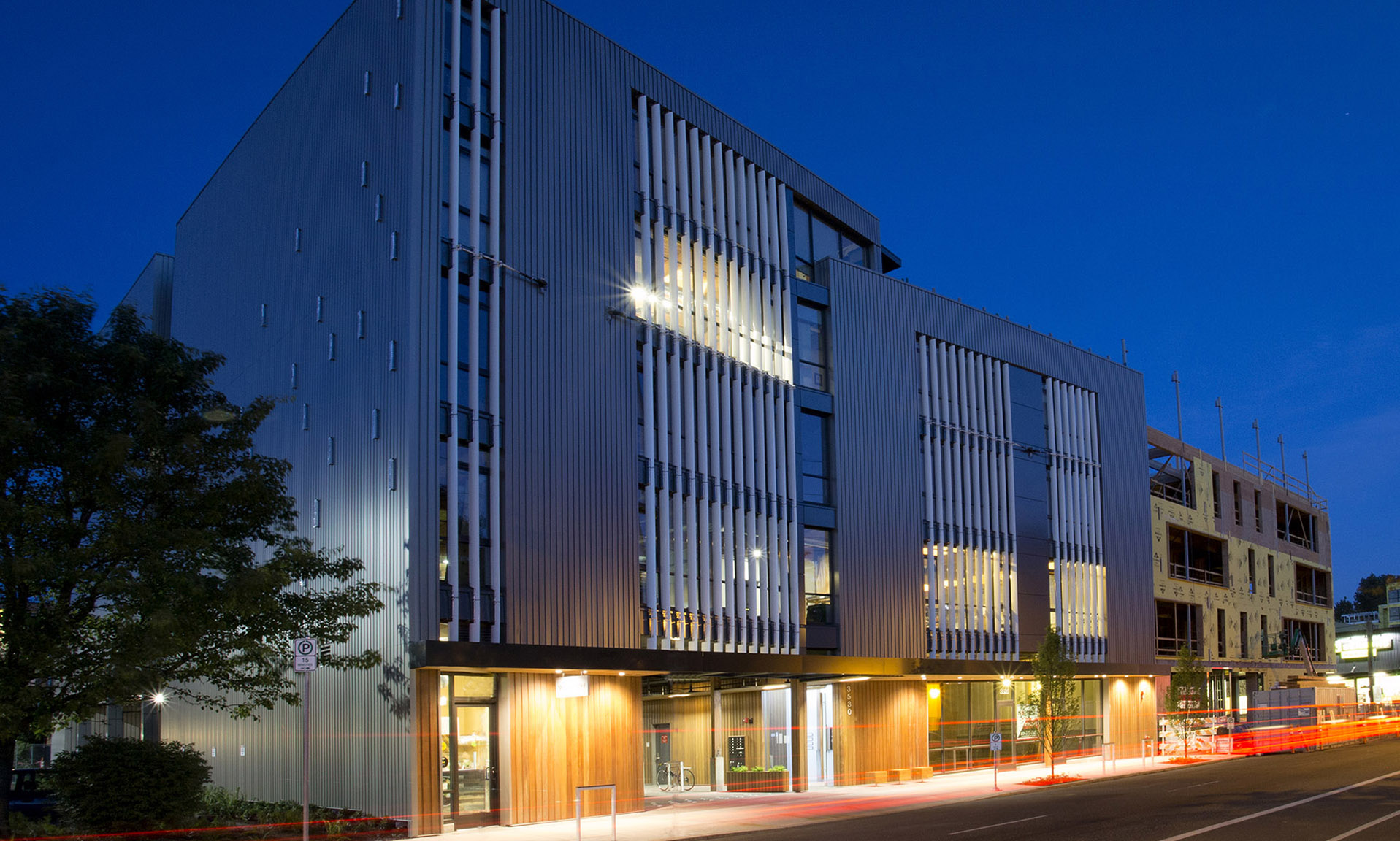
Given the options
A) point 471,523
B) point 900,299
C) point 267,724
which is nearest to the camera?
point 471,523

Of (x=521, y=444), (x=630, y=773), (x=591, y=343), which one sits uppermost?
(x=591, y=343)

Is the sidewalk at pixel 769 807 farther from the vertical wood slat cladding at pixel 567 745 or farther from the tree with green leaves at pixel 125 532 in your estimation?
the tree with green leaves at pixel 125 532

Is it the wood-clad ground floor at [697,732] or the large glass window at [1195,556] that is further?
the large glass window at [1195,556]

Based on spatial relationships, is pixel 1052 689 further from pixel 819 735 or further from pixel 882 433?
pixel 882 433

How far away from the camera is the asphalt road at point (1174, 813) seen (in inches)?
800

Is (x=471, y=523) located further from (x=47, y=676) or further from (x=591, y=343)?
(x=47, y=676)

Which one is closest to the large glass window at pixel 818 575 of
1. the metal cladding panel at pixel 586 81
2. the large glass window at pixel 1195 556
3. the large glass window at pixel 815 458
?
the large glass window at pixel 815 458

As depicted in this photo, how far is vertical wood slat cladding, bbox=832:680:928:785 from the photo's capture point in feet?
119

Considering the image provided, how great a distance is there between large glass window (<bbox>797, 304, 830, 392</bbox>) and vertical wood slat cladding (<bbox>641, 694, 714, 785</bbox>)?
10.0 metres

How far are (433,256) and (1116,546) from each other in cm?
3314

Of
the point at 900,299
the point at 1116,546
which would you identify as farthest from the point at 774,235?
the point at 1116,546

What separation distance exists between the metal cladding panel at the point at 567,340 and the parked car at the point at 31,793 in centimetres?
988

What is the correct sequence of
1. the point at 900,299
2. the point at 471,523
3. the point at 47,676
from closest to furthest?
the point at 47,676 → the point at 471,523 → the point at 900,299

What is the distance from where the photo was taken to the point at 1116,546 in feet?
161
